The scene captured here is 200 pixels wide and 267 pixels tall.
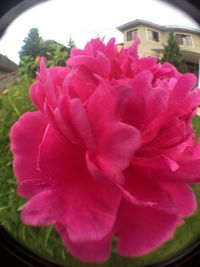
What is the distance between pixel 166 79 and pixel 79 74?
0.07 metres

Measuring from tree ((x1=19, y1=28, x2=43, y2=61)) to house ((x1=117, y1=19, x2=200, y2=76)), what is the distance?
7cm

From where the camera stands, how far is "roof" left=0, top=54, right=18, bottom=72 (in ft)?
1.27

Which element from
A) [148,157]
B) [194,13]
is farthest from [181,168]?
[194,13]

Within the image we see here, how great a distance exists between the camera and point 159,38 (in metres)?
0.38

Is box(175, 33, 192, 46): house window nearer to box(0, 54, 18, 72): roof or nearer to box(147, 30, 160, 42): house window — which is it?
box(147, 30, 160, 42): house window

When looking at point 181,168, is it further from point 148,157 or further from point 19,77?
point 19,77

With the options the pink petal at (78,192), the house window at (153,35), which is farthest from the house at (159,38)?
the pink petal at (78,192)

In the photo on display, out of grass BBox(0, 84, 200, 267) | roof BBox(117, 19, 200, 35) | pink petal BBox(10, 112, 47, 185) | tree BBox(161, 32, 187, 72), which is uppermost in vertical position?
roof BBox(117, 19, 200, 35)

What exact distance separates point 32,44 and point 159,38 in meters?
0.11

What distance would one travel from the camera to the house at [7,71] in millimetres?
386

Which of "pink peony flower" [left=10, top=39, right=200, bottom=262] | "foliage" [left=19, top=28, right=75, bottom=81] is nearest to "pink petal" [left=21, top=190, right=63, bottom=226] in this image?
"pink peony flower" [left=10, top=39, right=200, bottom=262]

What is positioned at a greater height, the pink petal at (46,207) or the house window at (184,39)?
the house window at (184,39)

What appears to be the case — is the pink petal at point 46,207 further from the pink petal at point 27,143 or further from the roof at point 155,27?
the roof at point 155,27

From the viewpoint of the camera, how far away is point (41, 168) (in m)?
0.32
